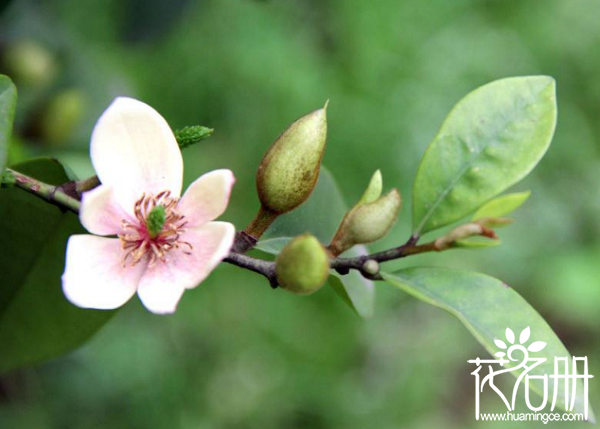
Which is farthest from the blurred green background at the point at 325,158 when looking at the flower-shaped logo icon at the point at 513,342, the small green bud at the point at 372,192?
the flower-shaped logo icon at the point at 513,342

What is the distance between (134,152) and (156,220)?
66 mm

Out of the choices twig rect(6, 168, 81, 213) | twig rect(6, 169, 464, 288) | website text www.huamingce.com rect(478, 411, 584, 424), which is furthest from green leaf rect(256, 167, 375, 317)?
website text www.huamingce.com rect(478, 411, 584, 424)

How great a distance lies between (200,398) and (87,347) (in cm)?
34

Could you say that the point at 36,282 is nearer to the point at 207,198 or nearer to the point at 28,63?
the point at 207,198

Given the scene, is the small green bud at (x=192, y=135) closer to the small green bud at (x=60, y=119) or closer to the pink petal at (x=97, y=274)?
the pink petal at (x=97, y=274)

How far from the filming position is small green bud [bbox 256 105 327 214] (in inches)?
27.5

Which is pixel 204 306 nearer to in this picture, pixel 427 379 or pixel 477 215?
pixel 427 379

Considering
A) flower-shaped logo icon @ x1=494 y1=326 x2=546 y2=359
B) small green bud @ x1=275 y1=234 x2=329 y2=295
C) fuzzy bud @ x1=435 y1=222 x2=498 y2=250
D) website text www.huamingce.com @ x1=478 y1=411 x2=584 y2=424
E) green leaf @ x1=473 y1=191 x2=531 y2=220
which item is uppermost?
green leaf @ x1=473 y1=191 x2=531 y2=220

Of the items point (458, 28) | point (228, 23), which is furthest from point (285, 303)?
point (458, 28)

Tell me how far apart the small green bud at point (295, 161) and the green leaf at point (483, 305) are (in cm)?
11

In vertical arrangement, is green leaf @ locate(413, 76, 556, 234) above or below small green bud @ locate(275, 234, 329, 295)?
above

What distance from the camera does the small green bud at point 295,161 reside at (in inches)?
27.5

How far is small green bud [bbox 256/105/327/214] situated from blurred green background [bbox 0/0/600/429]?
0.65m

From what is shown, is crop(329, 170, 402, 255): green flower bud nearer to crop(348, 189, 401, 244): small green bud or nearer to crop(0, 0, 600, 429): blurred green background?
crop(348, 189, 401, 244): small green bud
